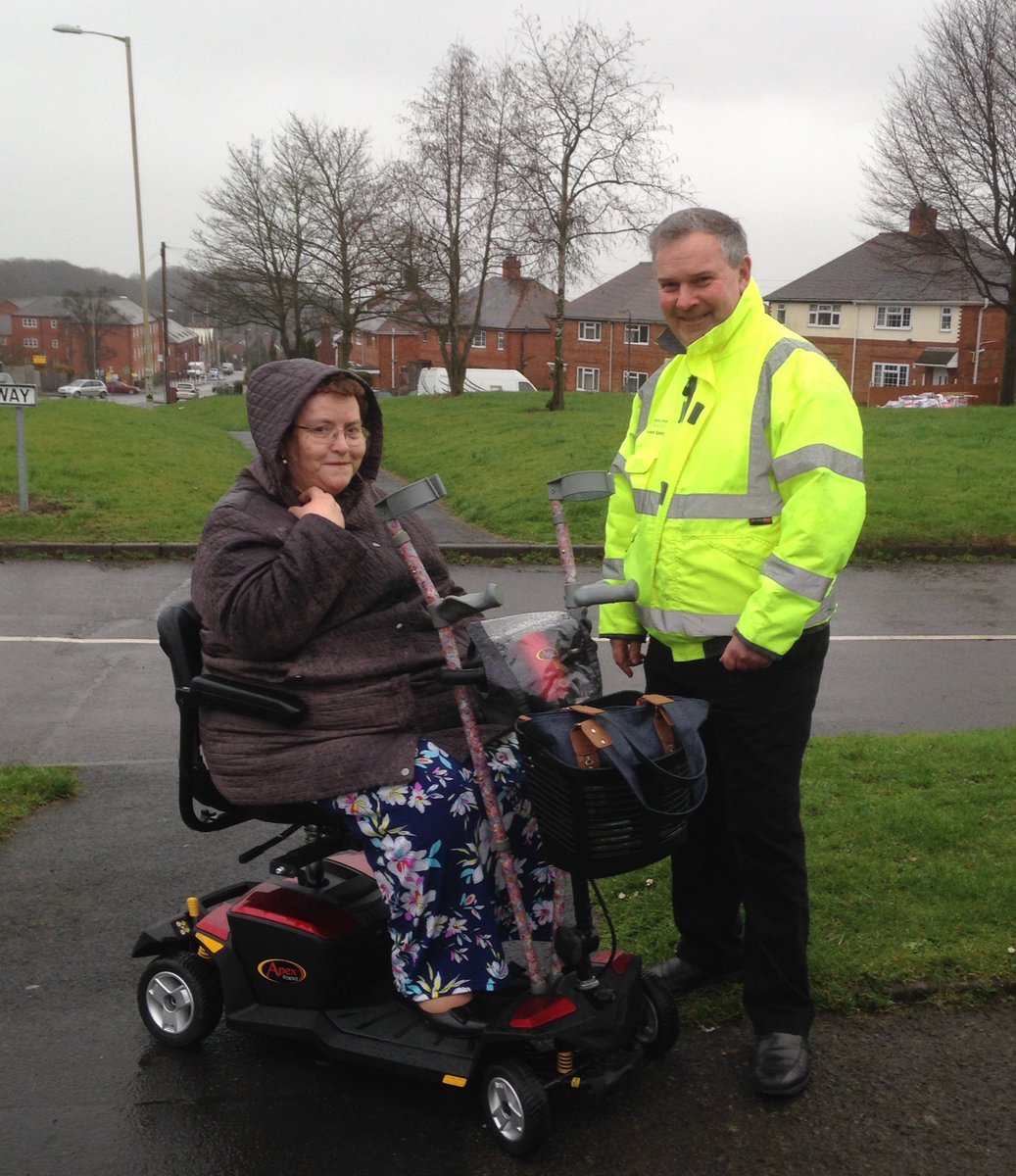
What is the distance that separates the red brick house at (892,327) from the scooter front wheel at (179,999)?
60.8m

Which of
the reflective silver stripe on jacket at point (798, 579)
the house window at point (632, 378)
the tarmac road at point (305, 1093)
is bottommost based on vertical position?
the tarmac road at point (305, 1093)

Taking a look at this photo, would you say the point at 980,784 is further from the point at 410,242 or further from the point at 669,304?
the point at 410,242

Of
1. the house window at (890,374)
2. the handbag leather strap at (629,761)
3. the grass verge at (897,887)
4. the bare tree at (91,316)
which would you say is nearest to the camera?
the handbag leather strap at (629,761)

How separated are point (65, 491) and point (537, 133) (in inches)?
699

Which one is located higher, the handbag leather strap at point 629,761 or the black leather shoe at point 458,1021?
the handbag leather strap at point 629,761

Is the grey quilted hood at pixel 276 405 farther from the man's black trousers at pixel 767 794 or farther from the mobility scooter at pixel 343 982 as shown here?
the man's black trousers at pixel 767 794

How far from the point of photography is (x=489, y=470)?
18375mm

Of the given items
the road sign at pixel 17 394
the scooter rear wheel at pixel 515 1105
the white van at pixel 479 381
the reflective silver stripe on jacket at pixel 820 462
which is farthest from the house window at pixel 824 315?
the scooter rear wheel at pixel 515 1105

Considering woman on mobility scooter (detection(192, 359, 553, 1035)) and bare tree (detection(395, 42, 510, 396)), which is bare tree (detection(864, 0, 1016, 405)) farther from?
woman on mobility scooter (detection(192, 359, 553, 1035))

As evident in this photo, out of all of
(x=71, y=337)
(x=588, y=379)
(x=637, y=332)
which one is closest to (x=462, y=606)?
(x=637, y=332)

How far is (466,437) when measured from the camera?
79.0 ft

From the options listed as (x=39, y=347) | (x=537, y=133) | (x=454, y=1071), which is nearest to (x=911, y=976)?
(x=454, y=1071)

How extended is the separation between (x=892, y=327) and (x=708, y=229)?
65.7 m

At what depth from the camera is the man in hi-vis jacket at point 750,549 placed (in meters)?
2.94
